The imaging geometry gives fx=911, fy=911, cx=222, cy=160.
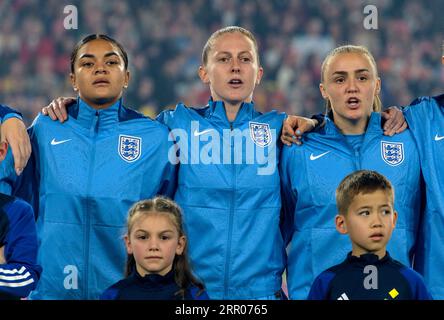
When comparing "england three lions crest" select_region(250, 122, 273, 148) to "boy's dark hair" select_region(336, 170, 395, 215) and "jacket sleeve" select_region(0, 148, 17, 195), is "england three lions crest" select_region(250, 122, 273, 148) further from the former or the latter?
"jacket sleeve" select_region(0, 148, 17, 195)

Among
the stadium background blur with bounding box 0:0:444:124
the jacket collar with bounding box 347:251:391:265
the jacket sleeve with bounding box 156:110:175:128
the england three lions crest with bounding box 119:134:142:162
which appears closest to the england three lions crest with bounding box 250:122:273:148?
the jacket sleeve with bounding box 156:110:175:128

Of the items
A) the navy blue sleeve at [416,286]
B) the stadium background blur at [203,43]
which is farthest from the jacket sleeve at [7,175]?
the stadium background blur at [203,43]

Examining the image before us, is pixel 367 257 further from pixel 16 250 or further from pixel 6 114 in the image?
pixel 6 114

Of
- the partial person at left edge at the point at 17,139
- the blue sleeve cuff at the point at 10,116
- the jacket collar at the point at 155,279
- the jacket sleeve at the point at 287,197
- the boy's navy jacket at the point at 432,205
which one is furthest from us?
the jacket sleeve at the point at 287,197

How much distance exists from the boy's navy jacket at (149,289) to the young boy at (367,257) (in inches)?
19.1

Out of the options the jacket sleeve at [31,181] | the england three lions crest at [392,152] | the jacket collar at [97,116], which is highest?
the jacket collar at [97,116]

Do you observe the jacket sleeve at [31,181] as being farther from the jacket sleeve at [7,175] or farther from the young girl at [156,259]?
the young girl at [156,259]

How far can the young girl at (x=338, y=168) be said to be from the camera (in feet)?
13.9

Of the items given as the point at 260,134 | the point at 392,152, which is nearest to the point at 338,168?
the point at 392,152

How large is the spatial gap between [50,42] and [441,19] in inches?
234

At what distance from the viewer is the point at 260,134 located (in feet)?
14.4
